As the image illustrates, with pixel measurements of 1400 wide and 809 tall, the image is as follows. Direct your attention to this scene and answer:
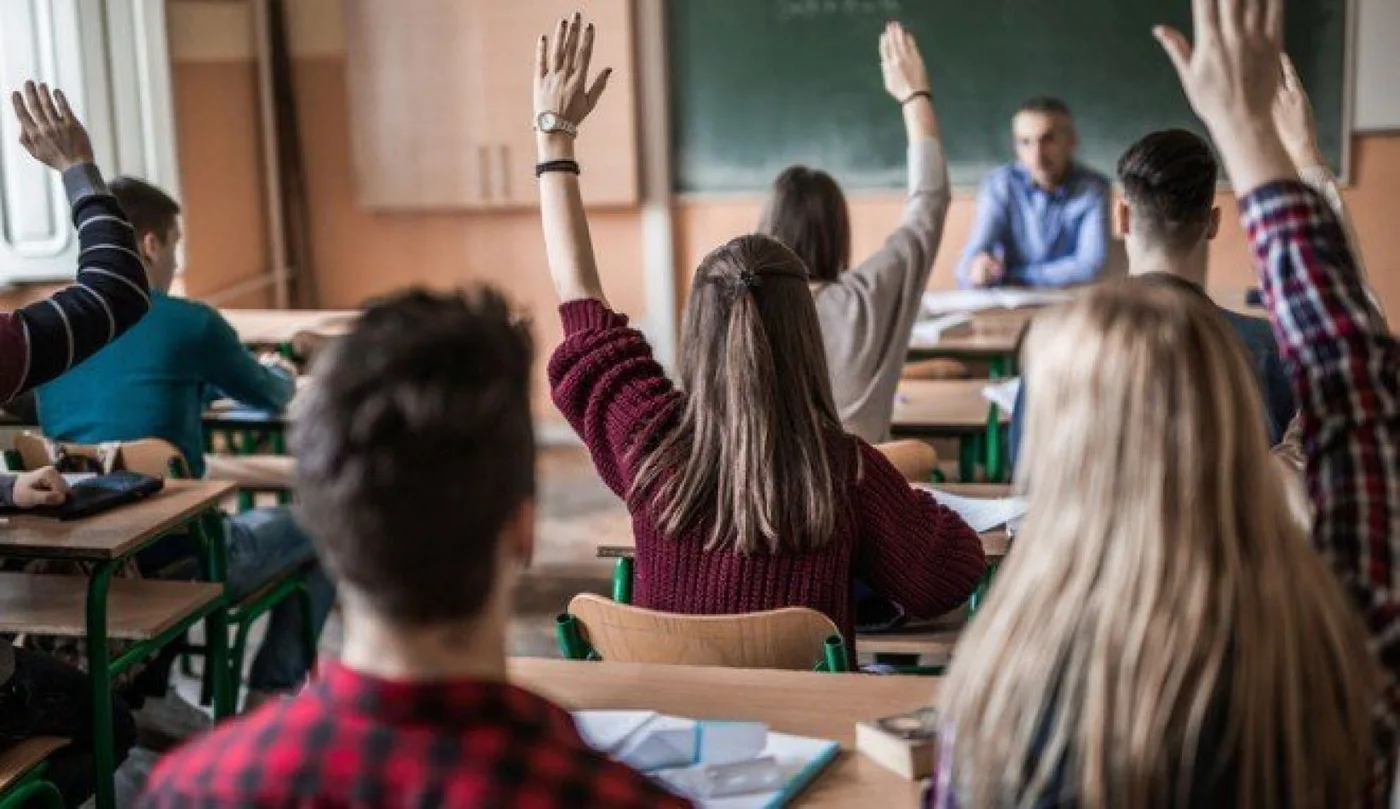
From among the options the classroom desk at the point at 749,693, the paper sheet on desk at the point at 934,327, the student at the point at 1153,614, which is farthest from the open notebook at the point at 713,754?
the paper sheet on desk at the point at 934,327

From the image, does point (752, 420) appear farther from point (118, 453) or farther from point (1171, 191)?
point (118, 453)

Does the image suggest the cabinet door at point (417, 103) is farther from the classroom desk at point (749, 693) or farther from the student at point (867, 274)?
the classroom desk at point (749, 693)

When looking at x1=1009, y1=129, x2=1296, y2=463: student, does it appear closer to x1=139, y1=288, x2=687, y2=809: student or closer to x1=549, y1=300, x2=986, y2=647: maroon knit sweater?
x1=549, y1=300, x2=986, y2=647: maroon knit sweater

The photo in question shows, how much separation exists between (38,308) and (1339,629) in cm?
201

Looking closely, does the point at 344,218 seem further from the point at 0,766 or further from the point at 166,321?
the point at 0,766

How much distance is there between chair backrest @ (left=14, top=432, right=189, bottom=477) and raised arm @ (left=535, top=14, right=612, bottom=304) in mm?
1277

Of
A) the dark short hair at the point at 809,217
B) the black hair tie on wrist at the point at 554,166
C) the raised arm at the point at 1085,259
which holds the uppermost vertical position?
the black hair tie on wrist at the point at 554,166

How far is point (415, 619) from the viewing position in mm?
1139

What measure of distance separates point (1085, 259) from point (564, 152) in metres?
3.19

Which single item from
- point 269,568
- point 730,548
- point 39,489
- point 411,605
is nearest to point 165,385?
point 269,568

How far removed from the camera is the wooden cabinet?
655cm

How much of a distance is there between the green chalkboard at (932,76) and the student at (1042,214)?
2.40 feet

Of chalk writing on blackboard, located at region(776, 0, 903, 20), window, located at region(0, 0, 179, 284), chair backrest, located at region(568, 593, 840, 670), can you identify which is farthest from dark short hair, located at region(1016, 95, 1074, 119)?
chair backrest, located at region(568, 593, 840, 670)

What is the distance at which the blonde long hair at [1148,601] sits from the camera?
3.89ft
